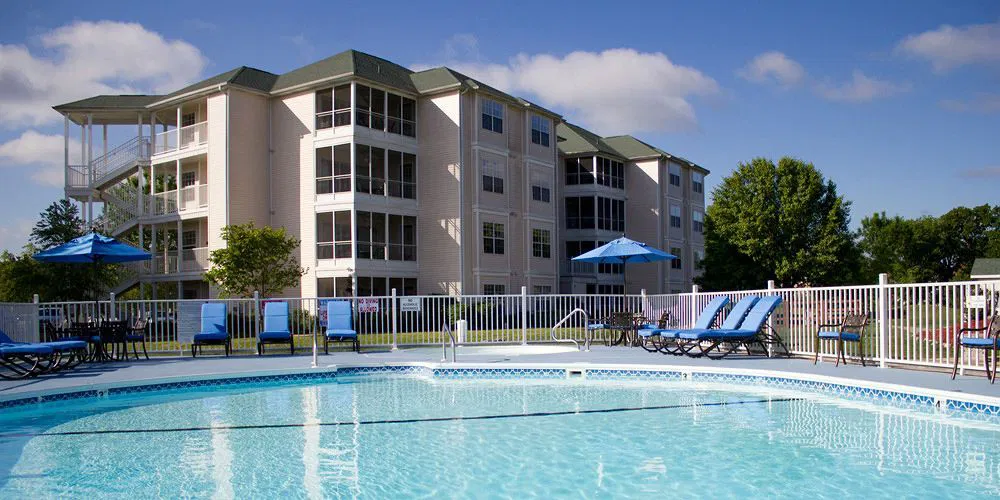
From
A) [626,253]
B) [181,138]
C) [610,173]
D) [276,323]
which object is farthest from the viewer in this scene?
[610,173]

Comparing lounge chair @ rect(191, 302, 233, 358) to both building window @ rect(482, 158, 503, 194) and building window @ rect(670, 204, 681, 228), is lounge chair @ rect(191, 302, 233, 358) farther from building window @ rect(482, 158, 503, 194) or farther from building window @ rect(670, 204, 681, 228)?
building window @ rect(670, 204, 681, 228)

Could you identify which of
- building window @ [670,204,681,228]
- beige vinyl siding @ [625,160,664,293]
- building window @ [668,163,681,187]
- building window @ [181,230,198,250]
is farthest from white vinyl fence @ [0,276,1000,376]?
building window @ [668,163,681,187]

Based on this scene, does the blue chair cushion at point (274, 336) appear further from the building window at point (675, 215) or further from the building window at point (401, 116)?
the building window at point (675, 215)

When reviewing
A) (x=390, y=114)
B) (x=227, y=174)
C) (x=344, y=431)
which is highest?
(x=390, y=114)

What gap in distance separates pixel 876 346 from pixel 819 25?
12959mm

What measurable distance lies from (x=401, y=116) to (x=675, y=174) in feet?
70.6

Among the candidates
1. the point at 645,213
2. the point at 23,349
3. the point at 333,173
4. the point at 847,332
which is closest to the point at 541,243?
the point at 333,173

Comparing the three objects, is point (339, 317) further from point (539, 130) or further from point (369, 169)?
point (539, 130)

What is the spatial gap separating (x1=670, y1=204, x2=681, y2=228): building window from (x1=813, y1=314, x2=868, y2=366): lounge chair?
32847mm

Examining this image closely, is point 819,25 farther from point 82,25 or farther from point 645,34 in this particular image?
point 82,25

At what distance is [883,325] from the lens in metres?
11.2

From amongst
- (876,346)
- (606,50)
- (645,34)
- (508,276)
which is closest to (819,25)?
(645,34)

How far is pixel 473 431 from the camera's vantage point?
7.96 metres

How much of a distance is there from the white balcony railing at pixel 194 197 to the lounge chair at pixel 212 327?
14895mm
